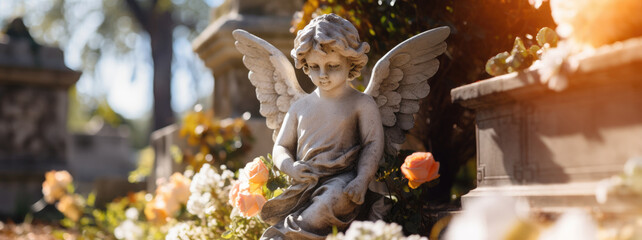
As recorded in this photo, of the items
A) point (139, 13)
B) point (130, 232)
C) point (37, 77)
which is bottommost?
point (130, 232)

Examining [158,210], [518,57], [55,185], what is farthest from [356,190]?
[55,185]

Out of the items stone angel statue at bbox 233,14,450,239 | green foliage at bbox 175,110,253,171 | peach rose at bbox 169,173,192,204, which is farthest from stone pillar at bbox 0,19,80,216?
stone angel statue at bbox 233,14,450,239

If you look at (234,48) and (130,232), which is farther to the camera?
(234,48)

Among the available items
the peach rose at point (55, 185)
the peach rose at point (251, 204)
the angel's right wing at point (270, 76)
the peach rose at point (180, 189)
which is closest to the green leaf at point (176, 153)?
the peach rose at point (180, 189)

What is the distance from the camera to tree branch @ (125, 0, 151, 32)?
15.5 m

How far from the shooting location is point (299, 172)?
2693 millimetres

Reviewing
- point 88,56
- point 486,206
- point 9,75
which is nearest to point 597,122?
point 486,206

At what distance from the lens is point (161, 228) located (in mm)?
4652

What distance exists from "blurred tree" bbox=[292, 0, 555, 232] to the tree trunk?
10914mm

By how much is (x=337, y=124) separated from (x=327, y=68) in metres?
0.24

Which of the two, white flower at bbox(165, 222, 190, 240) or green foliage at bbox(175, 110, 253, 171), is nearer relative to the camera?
white flower at bbox(165, 222, 190, 240)

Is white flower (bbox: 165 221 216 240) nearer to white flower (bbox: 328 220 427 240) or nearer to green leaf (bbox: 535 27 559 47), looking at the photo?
white flower (bbox: 328 220 427 240)

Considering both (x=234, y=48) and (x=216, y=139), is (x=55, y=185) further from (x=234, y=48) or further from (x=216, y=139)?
(x=234, y=48)

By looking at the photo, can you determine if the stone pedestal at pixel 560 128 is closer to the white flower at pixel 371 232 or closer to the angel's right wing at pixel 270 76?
the white flower at pixel 371 232
